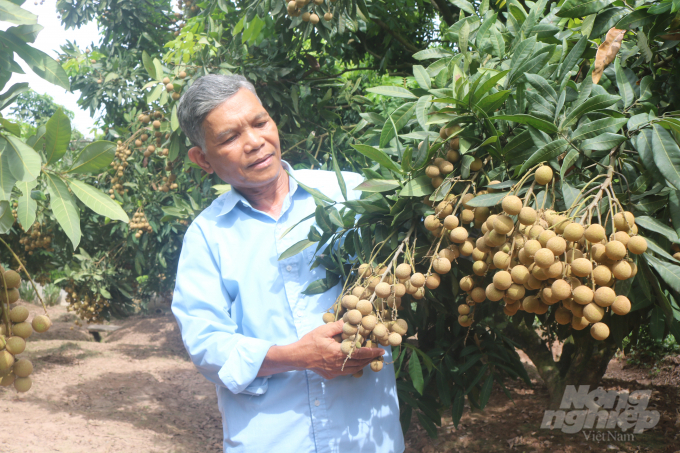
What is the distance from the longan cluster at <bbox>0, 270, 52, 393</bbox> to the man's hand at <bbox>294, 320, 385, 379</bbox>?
Answer: 662 millimetres

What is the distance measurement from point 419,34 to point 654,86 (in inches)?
137

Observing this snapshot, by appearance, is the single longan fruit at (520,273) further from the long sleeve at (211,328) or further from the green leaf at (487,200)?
the long sleeve at (211,328)

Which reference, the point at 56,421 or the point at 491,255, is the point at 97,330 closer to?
the point at 56,421

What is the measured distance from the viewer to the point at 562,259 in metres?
0.87

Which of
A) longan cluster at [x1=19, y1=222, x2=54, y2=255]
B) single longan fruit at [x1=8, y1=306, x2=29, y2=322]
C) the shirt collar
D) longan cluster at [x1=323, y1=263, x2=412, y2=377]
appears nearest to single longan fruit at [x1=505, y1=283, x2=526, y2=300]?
longan cluster at [x1=323, y1=263, x2=412, y2=377]

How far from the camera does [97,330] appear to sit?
9625mm

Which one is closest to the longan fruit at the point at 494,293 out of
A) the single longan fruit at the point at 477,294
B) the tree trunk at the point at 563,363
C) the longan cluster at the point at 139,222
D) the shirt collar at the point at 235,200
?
the single longan fruit at the point at 477,294

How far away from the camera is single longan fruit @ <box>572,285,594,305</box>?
754mm

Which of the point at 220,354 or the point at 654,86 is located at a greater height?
the point at 654,86

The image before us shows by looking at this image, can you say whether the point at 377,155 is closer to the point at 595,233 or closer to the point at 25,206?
the point at 595,233

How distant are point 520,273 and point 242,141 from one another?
90cm

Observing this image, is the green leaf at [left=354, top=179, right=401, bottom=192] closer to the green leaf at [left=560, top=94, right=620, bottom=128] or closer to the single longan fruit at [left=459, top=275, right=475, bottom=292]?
the single longan fruit at [left=459, top=275, right=475, bottom=292]

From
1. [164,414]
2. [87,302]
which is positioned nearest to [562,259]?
[87,302]

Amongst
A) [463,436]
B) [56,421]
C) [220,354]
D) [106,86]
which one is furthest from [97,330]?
[220,354]
